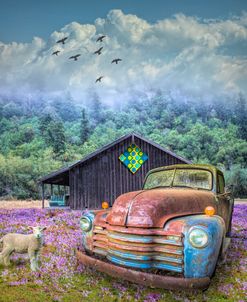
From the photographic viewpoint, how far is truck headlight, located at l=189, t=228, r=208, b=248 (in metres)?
4.75

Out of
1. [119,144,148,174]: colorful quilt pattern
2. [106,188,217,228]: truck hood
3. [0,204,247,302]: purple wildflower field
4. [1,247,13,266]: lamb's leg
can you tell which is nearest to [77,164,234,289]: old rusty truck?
[106,188,217,228]: truck hood

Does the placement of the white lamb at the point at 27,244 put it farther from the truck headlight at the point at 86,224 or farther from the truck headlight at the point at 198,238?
the truck headlight at the point at 198,238

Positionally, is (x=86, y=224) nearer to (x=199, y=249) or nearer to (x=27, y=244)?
(x=27, y=244)

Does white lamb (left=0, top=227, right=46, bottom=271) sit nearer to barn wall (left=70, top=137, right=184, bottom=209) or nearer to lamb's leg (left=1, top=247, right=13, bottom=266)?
lamb's leg (left=1, top=247, right=13, bottom=266)

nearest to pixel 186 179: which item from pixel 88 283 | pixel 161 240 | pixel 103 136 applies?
pixel 161 240

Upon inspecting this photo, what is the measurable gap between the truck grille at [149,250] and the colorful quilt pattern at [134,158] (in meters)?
17.8

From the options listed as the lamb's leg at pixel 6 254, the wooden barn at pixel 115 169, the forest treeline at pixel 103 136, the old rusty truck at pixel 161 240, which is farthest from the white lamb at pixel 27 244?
the forest treeline at pixel 103 136

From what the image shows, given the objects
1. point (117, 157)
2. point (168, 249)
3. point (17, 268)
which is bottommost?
point (17, 268)

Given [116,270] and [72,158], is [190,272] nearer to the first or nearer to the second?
[116,270]

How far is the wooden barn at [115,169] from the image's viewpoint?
22.8m

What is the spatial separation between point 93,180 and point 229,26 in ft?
662

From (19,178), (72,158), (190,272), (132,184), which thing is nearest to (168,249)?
(190,272)

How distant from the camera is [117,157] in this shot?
2306cm

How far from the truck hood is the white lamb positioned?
1754 mm
